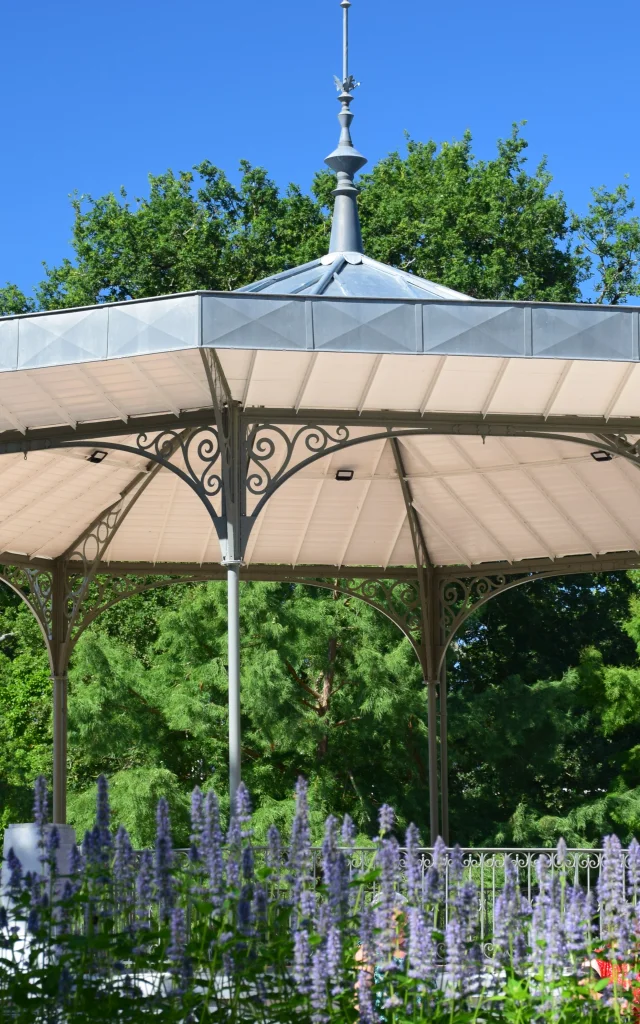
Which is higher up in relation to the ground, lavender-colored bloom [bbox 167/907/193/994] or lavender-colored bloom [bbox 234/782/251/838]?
lavender-colored bloom [bbox 234/782/251/838]

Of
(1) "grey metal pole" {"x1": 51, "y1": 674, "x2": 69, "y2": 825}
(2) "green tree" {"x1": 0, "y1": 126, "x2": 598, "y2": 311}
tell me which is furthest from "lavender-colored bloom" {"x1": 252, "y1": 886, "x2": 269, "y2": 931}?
(2) "green tree" {"x1": 0, "y1": 126, "x2": 598, "y2": 311}

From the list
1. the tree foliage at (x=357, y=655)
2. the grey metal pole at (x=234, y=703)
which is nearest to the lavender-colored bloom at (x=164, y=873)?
the grey metal pole at (x=234, y=703)

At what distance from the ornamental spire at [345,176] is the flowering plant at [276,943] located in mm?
9801

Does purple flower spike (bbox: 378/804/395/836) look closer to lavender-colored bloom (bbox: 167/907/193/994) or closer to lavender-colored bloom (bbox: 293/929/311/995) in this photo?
A: lavender-colored bloom (bbox: 293/929/311/995)

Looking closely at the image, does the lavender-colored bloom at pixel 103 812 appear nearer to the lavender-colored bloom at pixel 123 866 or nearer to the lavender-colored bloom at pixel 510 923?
the lavender-colored bloom at pixel 123 866

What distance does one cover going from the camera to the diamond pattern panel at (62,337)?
9.77 m

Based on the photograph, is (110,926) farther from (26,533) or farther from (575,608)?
(575,608)

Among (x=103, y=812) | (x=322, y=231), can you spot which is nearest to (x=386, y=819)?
(x=103, y=812)

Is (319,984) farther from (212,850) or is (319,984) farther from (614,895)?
(614,895)

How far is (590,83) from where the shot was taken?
115 feet

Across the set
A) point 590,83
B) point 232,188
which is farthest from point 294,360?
point 590,83

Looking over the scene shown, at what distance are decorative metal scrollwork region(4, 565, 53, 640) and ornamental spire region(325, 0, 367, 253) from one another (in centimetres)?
534

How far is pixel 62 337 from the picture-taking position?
388 inches

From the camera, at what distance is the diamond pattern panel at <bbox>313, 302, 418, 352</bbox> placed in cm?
965
